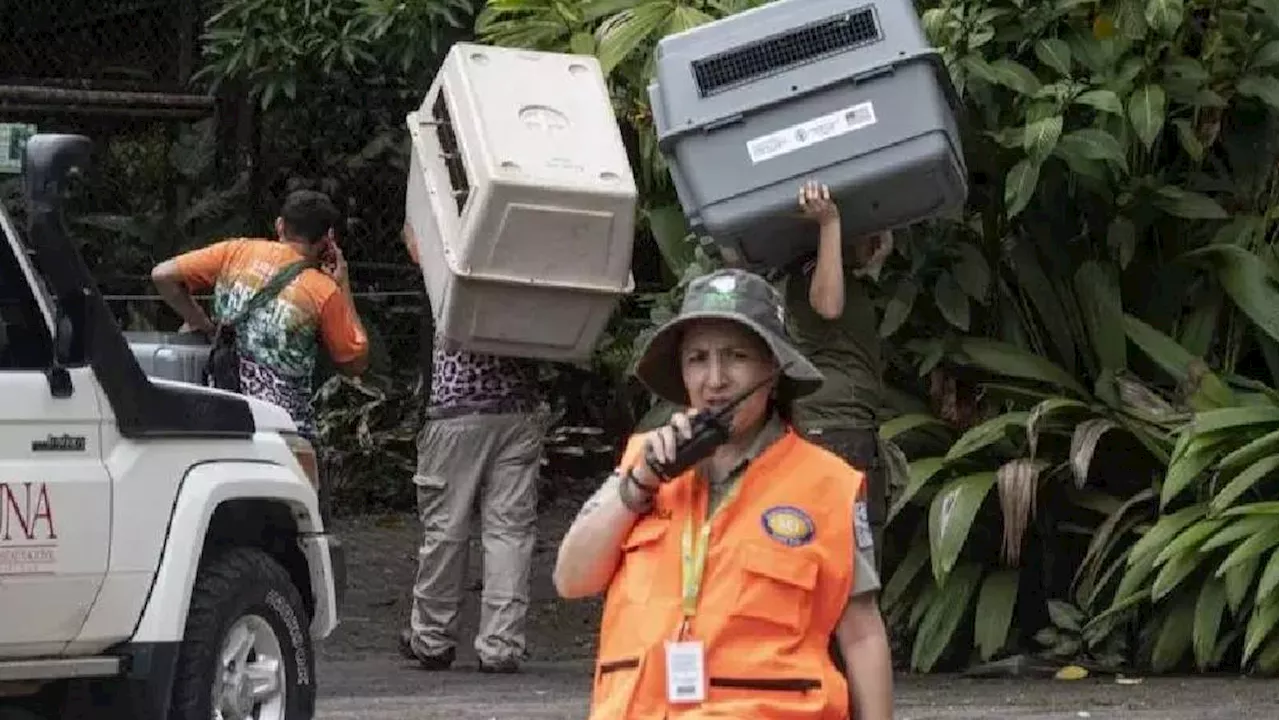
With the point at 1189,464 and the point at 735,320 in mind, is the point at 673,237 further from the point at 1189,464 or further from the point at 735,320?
the point at 735,320

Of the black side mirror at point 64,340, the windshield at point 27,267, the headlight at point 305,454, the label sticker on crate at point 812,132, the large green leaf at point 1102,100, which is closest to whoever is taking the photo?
the black side mirror at point 64,340

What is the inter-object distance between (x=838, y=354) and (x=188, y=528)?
181 centimetres

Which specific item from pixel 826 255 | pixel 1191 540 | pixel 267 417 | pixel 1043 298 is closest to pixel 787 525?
pixel 826 255

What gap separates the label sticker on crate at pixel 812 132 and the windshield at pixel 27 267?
194 cm

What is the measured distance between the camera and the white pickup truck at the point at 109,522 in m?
7.08

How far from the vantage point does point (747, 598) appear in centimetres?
428

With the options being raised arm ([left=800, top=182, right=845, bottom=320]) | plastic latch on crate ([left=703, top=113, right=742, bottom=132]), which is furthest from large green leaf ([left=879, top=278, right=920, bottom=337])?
raised arm ([left=800, top=182, right=845, bottom=320])

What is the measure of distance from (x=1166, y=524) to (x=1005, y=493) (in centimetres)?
60

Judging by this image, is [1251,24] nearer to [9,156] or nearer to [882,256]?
[882,256]

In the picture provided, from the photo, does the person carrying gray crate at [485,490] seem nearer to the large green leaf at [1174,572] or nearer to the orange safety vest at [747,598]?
the large green leaf at [1174,572]

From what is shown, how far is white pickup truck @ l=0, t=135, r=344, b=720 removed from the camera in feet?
23.2

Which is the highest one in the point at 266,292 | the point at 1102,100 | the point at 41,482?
the point at 1102,100

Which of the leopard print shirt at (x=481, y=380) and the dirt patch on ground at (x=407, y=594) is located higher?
the leopard print shirt at (x=481, y=380)

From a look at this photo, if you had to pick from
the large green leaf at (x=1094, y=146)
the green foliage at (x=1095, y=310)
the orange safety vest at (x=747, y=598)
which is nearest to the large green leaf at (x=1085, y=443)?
the green foliage at (x=1095, y=310)
